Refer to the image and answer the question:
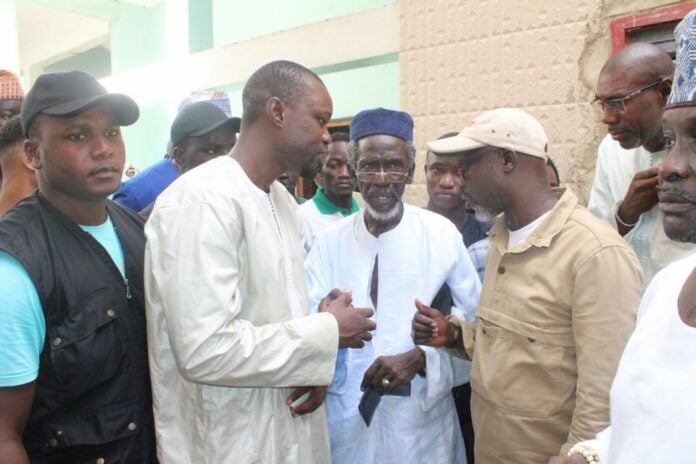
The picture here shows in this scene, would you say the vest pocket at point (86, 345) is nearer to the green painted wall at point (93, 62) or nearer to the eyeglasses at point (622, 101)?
the eyeglasses at point (622, 101)

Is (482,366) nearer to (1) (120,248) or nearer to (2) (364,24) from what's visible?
(1) (120,248)

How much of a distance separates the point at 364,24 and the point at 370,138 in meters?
2.82

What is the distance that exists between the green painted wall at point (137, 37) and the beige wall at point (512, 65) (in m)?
5.26

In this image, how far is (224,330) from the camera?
155 centimetres

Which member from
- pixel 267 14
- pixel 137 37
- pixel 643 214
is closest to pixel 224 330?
pixel 643 214

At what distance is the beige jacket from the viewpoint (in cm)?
161

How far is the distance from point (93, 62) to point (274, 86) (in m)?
12.7

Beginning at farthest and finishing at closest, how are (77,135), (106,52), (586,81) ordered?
(106,52) → (586,81) → (77,135)

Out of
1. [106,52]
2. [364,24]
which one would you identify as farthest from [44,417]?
[106,52]

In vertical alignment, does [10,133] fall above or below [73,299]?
above

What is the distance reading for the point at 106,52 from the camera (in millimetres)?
12641

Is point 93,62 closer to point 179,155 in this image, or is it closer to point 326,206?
point 326,206

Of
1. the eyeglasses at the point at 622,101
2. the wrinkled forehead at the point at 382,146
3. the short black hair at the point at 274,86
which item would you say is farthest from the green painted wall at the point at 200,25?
the eyeglasses at the point at 622,101

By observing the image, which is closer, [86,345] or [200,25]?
[86,345]
